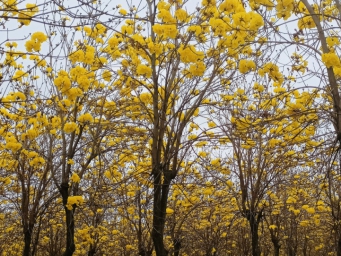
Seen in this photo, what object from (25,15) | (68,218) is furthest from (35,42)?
(68,218)

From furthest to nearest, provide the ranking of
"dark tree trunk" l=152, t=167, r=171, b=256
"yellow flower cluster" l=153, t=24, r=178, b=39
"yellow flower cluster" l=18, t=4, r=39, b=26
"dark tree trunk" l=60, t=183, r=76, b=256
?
1. "dark tree trunk" l=60, t=183, r=76, b=256
2. "dark tree trunk" l=152, t=167, r=171, b=256
3. "yellow flower cluster" l=153, t=24, r=178, b=39
4. "yellow flower cluster" l=18, t=4, r=39, b=26

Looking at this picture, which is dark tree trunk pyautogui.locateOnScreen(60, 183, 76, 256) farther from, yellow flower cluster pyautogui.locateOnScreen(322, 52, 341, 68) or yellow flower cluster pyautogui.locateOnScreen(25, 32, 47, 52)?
yellow flower cluster pyautogui.locateOnScreen(322, 52, 341, 68)

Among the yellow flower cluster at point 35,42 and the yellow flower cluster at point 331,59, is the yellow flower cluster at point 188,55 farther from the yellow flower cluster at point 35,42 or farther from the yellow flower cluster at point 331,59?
the yellow flower cluster at point 35,42

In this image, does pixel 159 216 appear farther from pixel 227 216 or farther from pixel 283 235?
pixel 283 235

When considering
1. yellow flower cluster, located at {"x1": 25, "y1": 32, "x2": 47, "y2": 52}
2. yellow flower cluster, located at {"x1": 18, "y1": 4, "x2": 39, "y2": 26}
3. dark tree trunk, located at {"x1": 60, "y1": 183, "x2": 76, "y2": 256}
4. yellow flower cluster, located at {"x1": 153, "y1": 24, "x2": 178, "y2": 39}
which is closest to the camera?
yellow flower cluster, located at {"x1": 18, "y1": 4, "x2": 39, "y2": 26}

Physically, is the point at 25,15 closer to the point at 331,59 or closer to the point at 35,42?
the point at 35,42

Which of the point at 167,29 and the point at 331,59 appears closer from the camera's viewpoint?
the point at 331,59

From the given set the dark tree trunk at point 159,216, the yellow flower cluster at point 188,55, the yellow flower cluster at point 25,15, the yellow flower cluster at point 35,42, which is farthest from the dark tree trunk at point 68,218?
A: the yellow flower cluster at point 25,15

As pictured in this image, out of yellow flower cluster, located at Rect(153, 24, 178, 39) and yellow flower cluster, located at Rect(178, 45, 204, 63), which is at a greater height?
yellow flower cluster, located at Rect(153, 24, 178, 39)

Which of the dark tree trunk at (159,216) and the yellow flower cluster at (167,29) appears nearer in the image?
the yellow flower cluster at (167,29)

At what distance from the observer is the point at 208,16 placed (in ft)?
16.3

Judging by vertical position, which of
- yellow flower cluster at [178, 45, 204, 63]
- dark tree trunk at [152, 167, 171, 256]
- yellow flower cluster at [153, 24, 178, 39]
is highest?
yellow flower cluster at [153, 24, 178, 39]

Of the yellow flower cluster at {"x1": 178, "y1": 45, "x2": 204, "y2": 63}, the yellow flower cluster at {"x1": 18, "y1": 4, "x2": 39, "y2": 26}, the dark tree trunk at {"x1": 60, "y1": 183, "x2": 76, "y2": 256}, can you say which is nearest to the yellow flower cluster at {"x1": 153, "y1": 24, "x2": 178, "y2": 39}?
the yellow flower cluster at {"x1": 178, "y1": 45, "x2": 204, "y2": 63}

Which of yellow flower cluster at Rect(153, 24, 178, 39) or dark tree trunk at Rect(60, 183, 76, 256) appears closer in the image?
yellow flower cluster at Rect(153, 24, 178, 39)
